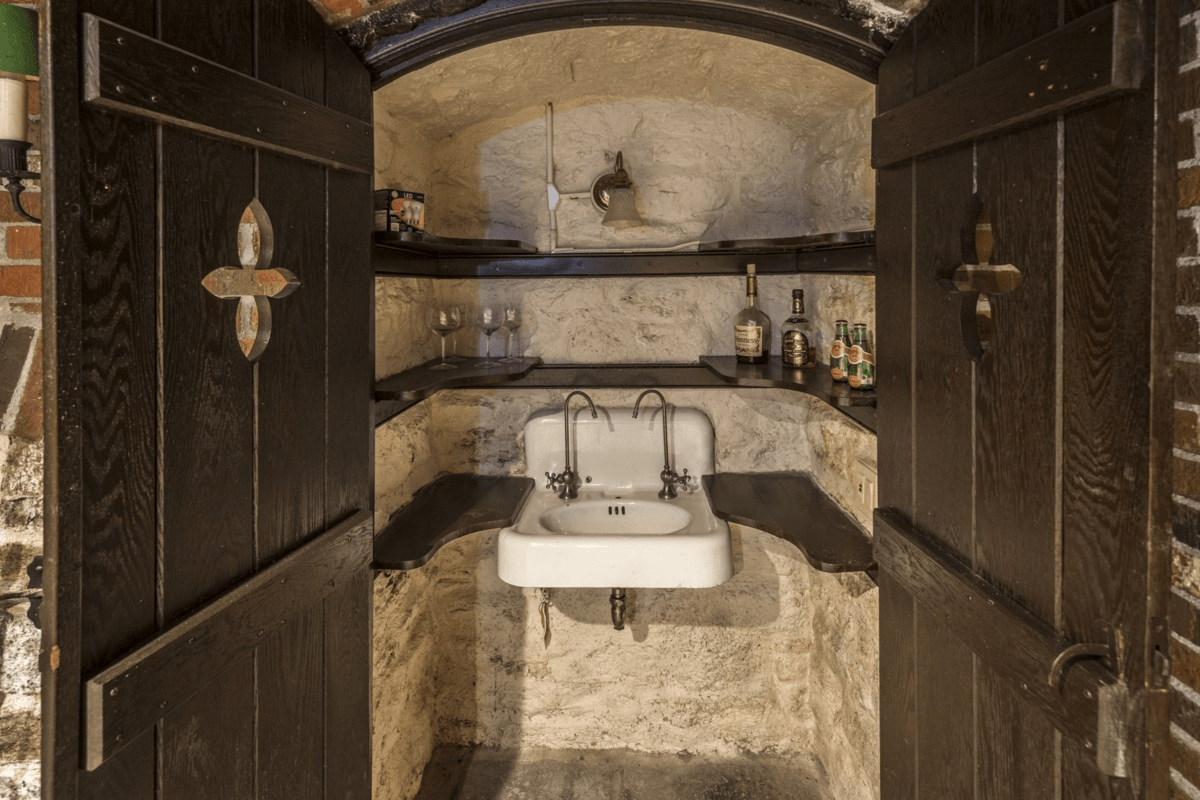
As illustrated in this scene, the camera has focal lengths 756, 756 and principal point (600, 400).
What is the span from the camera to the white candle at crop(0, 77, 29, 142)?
1.01m

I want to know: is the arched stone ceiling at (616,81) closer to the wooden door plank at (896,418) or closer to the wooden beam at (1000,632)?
the wooden door plank at (896,418)

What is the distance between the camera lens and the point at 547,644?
2307 millimetres

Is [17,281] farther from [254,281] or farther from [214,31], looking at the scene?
[214,31]

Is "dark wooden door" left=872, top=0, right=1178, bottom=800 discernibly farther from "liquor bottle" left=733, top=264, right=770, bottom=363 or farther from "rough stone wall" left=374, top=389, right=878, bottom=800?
"rough stone wall" left=374, top=389, right=878, bottom=800

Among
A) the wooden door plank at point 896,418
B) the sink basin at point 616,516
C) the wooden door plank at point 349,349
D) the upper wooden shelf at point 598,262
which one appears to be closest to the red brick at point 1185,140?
the wooden door plank at point 896,418

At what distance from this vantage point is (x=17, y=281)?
1.16m

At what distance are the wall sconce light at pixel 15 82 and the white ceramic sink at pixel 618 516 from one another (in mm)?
1150

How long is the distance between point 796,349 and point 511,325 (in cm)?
81

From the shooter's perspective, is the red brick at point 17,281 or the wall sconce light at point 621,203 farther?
the wall sconce light at point 621,203

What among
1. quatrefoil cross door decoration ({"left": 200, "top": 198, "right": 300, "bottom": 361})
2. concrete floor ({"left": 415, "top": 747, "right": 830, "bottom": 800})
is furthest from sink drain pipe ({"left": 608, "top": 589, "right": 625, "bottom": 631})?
quatrefoil cross door decoration ({"left": 200, "top": 198, "right": 300, "bottom": 361})

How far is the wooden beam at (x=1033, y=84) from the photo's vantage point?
28.8 inches

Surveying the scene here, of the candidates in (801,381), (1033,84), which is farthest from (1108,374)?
(801,381)

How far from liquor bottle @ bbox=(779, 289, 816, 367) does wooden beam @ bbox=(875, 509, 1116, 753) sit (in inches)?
29.9

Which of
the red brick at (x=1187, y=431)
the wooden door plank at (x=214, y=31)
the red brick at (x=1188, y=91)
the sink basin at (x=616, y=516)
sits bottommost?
the sink basin at (x=616, y=516)
